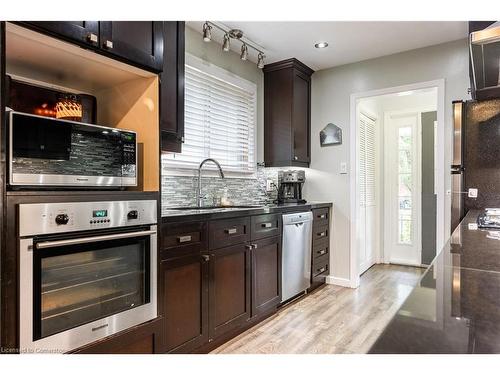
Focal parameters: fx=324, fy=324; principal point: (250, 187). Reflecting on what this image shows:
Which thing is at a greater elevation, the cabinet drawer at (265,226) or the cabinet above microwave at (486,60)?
the cabinet above microwave at (486,60)

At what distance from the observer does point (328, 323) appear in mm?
2664

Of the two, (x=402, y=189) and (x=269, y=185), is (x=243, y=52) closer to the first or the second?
(x=269, y=185)

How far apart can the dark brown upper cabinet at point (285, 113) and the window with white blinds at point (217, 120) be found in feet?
0.64

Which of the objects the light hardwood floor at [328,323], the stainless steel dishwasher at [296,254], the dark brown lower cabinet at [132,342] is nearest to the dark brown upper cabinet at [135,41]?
the dark brown lower cabinet at [132,342]

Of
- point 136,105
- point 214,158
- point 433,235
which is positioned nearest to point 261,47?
point 214,158

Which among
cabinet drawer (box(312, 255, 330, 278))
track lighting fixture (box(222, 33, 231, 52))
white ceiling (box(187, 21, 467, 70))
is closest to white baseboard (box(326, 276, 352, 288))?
cabinet drawer (box(312, 255, 330, 278))

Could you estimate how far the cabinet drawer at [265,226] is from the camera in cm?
258

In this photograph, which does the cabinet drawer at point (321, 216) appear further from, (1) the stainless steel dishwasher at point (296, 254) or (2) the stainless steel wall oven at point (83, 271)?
(2) the stainless steel wall oven at point (83, 271)

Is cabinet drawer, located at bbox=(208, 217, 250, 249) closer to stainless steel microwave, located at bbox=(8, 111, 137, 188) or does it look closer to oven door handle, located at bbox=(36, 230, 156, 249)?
oven door handle, located at bbox=(36, 230, 156, 249)

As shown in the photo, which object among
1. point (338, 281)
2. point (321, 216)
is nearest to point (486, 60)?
point (321, 216)

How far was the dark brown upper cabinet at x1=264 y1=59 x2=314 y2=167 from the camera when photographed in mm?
3592

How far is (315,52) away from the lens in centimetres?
337

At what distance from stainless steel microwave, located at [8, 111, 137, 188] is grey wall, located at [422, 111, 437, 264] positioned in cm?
424

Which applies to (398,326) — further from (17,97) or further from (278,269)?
(278,269)
